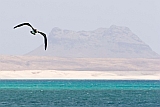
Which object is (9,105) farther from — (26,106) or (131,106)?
(131,106)

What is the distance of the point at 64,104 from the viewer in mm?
80625

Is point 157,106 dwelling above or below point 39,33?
below

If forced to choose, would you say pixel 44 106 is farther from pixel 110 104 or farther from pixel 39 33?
pixel 39 33

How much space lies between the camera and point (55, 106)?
76938 millimetres

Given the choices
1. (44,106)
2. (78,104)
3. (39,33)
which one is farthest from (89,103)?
(39,33)

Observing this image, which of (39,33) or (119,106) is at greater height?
(39,33)

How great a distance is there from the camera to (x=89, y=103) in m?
82.9

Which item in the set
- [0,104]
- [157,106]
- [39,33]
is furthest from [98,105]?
[39,33]

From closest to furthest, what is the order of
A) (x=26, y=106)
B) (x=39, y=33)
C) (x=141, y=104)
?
(x=39, y=33) < (x=26, y=106) < (x=141, y=104)

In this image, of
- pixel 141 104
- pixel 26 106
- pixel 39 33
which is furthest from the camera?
pixel 141 104

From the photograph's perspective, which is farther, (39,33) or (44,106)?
(44,106)

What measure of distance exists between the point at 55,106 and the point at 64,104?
12.6ft

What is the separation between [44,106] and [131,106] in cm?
1114

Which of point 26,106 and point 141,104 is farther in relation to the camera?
point 141,104
